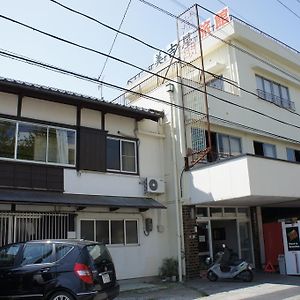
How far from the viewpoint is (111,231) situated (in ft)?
48.6

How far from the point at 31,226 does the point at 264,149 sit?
12.5 metres

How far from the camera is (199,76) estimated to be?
64.1 feet

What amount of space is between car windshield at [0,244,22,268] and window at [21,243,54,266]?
0.79 feet

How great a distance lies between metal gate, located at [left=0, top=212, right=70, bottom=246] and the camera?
12.3 metres

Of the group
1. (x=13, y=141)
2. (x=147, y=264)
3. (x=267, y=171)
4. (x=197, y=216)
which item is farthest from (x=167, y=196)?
(x=13, y=141)

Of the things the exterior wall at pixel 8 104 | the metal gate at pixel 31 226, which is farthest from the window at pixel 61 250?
the exterior wall at pixel 8 104

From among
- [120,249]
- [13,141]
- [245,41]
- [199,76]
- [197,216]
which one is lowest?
[120,249]

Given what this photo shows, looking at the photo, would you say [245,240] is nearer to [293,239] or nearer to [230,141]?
[293,239]

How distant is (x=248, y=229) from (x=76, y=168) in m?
9.31

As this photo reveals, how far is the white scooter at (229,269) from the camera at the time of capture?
1467 cm

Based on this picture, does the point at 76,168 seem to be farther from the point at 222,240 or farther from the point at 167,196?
the point at 222,240

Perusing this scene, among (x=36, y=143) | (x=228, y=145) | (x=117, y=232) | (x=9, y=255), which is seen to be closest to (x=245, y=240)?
(x=228, y=145)

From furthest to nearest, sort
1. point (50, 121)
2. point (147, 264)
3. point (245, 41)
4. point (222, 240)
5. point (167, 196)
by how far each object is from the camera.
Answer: point (245, 41)
point (222, 240)
point (167, 196)
point (147, 264)
point (50, 121)

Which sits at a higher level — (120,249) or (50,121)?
(50,121)
